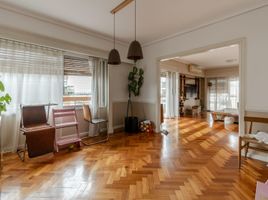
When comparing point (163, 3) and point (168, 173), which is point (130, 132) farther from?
point (163, 3)

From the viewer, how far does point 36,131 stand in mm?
2688

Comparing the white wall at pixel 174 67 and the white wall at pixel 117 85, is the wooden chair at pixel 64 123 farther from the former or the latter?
the white wall at pixel 174 67

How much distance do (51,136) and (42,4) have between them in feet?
7.32

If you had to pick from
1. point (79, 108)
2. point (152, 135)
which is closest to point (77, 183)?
point (79, 108)

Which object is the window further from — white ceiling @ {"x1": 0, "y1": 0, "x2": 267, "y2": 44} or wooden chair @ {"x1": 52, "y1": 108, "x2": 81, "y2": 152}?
white ceiling @ {"x1": 0, "y1": 0, "x2": 267, "y2": 44}

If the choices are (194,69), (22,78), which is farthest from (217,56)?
(22,78)

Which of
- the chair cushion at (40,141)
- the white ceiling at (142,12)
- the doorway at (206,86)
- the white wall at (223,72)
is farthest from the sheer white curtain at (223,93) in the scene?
the chair cushion at (40,141)

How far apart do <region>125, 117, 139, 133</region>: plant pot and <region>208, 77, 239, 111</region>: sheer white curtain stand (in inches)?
242

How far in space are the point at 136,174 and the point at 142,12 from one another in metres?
2.70

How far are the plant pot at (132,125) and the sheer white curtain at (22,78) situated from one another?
2.04 m

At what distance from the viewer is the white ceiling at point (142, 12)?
104 inches

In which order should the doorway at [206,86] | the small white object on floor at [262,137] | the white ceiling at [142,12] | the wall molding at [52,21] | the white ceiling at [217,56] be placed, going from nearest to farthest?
1. the small white object on floor at [262,137]
2. the white ceiling at [142,12]
3. the wall molding at [52,21]
4. the white ceiling at [217,56]
5. the doorway at [206,86]

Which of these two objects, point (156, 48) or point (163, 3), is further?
point (156, 48)

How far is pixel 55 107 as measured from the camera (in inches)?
138
